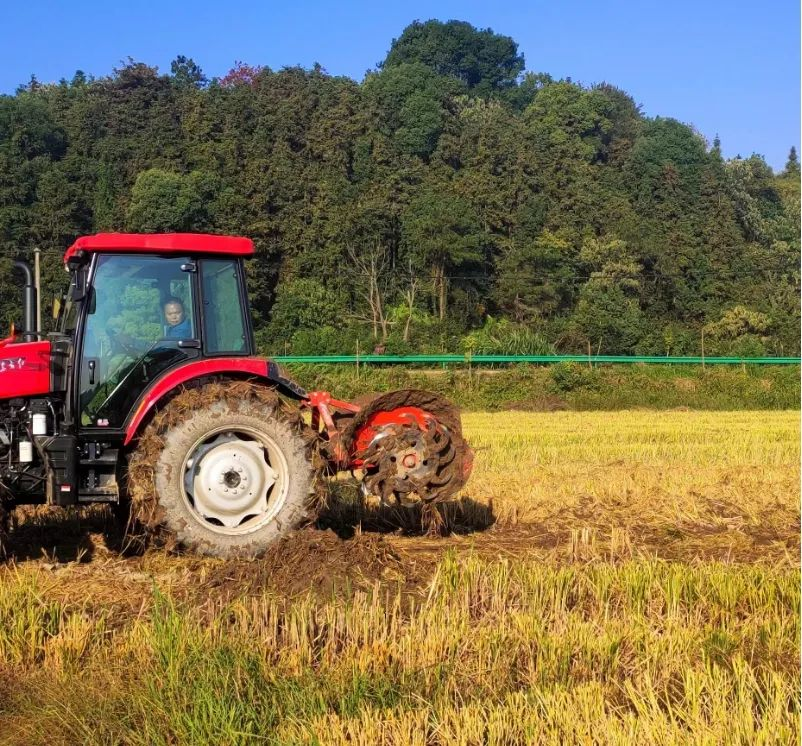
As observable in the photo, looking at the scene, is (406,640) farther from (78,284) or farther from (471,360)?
(471,360)

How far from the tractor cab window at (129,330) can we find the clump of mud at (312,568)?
1.36 metres

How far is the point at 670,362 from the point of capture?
37.5 meters

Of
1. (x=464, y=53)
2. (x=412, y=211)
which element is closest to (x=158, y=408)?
(x=412, y=211)

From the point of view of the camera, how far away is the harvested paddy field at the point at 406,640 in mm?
4098

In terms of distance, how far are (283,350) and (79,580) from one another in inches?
1411

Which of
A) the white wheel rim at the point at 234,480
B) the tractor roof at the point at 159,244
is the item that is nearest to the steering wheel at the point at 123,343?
the tractor roof at the point at 159,244

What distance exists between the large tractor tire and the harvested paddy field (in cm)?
26

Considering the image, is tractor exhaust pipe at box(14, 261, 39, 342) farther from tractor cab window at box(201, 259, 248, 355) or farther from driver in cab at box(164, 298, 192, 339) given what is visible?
tractor cab window at box(201, 259, 248, 355)

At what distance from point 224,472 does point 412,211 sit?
157 feet

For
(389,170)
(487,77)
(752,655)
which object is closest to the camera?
(752,655)

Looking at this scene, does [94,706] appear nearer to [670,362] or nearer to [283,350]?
[670,362]

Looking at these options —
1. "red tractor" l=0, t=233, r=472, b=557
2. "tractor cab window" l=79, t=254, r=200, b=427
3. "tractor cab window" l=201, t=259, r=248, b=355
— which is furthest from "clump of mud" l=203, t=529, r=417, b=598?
"tractor cab window" l=201, t=259, r=248, b=355

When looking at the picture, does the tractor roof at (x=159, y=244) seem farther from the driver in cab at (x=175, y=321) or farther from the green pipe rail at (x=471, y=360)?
the green pipe rail at (x=471, y=360)

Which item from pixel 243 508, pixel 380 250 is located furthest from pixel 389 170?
pixel 243 508
